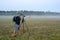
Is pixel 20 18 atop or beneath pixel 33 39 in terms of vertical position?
atop

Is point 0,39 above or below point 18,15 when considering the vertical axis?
below

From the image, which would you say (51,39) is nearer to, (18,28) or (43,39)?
(43,39)

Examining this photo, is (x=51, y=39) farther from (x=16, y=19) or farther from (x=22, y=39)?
(x=16, y=19)

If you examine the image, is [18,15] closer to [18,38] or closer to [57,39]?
[18,38]

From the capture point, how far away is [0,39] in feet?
47.9

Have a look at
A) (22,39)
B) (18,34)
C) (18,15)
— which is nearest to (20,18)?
(18,15)

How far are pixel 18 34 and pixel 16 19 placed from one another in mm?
1250

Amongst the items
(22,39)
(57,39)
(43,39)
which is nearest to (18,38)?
(22,39)

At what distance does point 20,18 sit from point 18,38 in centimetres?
200

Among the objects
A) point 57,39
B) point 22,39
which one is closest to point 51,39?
point 57,39

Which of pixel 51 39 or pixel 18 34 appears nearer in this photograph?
pixel 51 39

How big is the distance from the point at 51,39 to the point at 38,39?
896 millimetres

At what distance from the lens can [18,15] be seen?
643 inches

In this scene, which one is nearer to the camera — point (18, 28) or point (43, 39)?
point (43, 39)
